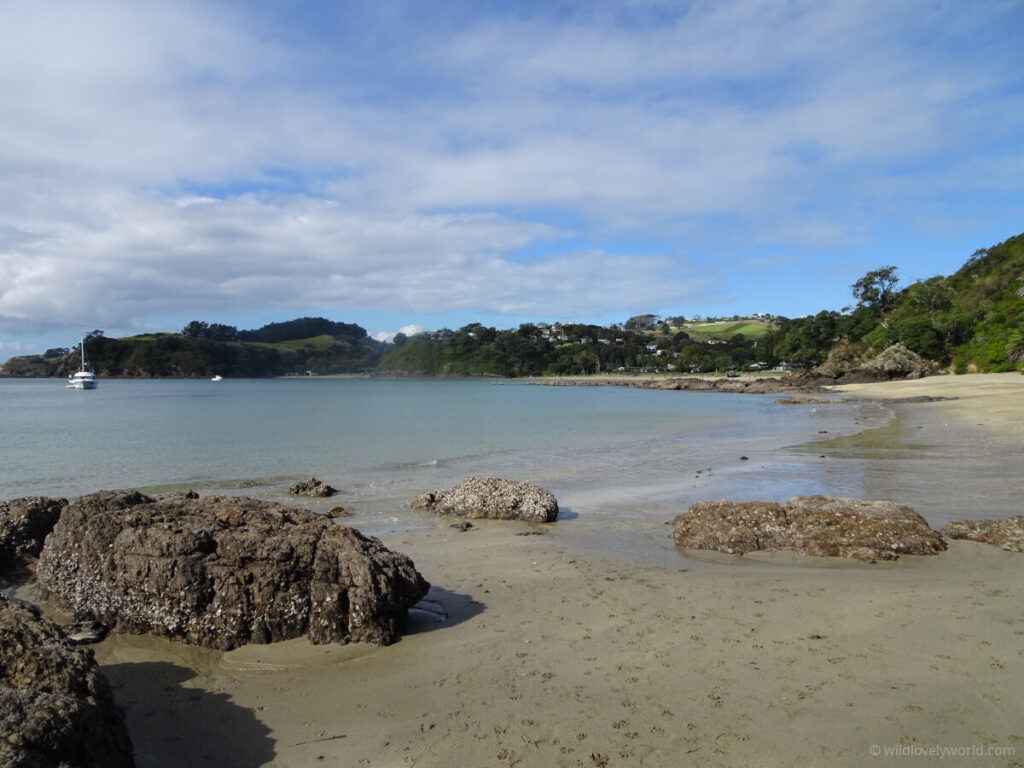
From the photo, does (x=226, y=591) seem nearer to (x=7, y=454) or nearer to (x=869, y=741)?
(x=869, y=741)

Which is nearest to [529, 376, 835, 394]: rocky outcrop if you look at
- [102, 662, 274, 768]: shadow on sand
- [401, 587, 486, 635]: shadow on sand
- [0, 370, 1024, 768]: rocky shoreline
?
[0, 370, 1024, 768]: rocky shoreline

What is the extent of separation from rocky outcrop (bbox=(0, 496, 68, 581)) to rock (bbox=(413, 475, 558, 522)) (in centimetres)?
630

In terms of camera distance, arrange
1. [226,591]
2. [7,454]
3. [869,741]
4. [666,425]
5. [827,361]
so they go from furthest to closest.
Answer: [827,361] → [666,425] → [7,454] → [226,591] → [869,741]

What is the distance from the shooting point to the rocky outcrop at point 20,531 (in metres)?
8.12

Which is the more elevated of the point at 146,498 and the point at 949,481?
the point at 146,498

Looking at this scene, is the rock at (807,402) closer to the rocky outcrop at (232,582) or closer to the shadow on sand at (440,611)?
the shadow on sand at (440,611)

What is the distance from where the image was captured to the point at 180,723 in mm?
4551

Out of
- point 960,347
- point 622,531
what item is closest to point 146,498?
point 622,531

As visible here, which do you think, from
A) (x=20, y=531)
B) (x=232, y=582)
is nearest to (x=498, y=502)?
(x=232, y=582)

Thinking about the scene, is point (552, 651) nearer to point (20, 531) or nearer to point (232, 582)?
point (232, 582)

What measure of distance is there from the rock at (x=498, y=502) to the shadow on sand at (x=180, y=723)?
6.78 m

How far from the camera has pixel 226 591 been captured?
5.79 m

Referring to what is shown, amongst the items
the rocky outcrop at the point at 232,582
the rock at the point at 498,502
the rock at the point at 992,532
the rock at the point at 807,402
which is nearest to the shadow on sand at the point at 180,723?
the rocky outcrop at the point at 232,582

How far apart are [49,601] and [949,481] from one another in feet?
53.2
